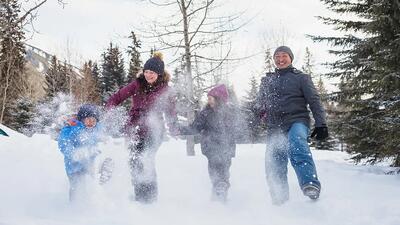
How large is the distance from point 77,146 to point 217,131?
185cm

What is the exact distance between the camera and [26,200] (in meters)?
4.79

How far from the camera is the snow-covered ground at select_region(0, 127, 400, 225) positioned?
149 inches

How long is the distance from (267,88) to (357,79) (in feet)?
15.9

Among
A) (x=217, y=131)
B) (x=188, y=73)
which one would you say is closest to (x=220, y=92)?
(x=217, y=131)

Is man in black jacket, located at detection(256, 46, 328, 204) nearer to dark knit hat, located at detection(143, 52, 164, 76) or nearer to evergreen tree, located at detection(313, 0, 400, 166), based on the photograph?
dark knit hat, located at detection(143, 52, 164, 76)

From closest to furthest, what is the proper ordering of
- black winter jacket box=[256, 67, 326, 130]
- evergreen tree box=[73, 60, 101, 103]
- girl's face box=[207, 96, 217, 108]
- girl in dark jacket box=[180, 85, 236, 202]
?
black winter jacket box=[256, 67, 326, 130] < girl in dark jacket box=[180, 85, 236, 202] < girl's face box=[207, 96, 217, 108] < evergreen tree box=[73, 60, 101, 103]

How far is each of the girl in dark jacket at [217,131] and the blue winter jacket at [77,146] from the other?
Answer: 4.17 ft

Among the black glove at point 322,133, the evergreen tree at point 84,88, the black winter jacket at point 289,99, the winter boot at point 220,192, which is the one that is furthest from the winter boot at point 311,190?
→ the evergreen tree at point 84,88

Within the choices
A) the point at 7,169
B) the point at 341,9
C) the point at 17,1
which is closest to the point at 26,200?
the point at 7,169

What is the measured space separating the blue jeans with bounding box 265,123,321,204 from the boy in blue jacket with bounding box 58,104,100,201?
2207mm

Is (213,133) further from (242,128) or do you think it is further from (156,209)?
(156,209)

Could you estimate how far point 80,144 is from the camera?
5168 millimetres

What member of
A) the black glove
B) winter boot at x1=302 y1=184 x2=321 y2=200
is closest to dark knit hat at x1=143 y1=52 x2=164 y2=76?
the black glove

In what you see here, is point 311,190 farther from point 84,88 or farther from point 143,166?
point 84,88
